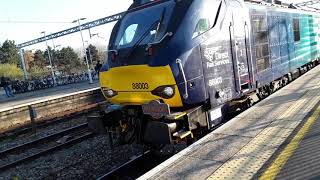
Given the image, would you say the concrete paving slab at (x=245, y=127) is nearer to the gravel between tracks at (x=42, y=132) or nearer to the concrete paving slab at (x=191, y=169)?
the concrete paving slab at (x=191, y=169)

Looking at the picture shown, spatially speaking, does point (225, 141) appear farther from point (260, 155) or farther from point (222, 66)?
point (222, 66)

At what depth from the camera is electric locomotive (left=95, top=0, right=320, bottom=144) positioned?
6.39 meters

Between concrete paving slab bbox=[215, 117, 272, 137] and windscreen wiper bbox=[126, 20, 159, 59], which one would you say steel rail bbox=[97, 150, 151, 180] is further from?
windscreen wiper bbox=[126, 20, 159, 59]

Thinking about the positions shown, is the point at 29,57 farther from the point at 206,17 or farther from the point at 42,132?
the point at 206,17

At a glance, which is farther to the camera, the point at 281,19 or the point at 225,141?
the point at 281,19

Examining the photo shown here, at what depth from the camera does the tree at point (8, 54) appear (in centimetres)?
7894

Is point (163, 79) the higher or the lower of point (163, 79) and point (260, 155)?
the higher

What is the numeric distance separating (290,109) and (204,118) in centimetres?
205

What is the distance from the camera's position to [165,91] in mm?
6406

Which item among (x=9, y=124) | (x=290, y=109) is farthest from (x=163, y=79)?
(x=9, y=124)

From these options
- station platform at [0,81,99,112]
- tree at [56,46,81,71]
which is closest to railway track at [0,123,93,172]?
station platform at [0,81,99,112]

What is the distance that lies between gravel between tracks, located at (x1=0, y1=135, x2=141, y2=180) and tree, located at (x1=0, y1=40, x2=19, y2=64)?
75171mm

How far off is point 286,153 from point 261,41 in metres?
4.48

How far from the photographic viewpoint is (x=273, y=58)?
9953mm
